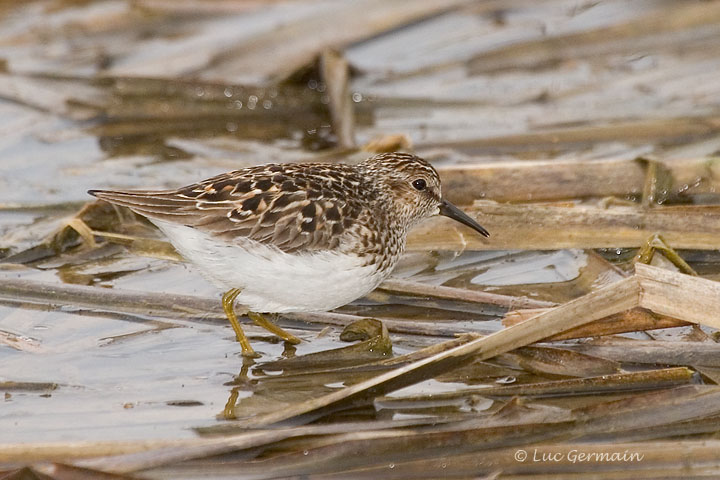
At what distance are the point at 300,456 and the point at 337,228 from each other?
1.85 metres

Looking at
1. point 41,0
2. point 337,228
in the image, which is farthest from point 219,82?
point 337,228

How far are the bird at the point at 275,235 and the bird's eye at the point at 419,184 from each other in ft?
2.06

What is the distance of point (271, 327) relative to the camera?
738cm

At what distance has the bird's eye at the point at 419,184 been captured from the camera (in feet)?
25.5

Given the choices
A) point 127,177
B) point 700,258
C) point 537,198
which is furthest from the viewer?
point 127,177

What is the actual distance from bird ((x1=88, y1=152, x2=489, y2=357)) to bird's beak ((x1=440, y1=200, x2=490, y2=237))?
0.78m

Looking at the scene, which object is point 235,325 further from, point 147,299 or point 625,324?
point 625,324

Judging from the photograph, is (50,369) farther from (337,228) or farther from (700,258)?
(700,258)

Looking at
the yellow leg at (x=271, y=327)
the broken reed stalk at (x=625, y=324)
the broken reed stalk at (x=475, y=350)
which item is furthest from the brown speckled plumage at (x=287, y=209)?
the broken reed stalk at (x=625, y=324)

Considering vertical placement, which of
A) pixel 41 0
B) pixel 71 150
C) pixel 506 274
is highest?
pixel 41 0

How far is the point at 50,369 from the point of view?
673 cm

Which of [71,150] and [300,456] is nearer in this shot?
[300,456]

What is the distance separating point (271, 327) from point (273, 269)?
76 cm

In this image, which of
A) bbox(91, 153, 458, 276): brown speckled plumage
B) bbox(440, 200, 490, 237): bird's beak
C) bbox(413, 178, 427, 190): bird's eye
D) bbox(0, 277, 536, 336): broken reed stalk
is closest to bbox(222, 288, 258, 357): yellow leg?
bbox(0, 277, 536, 336): broken reed stalk
